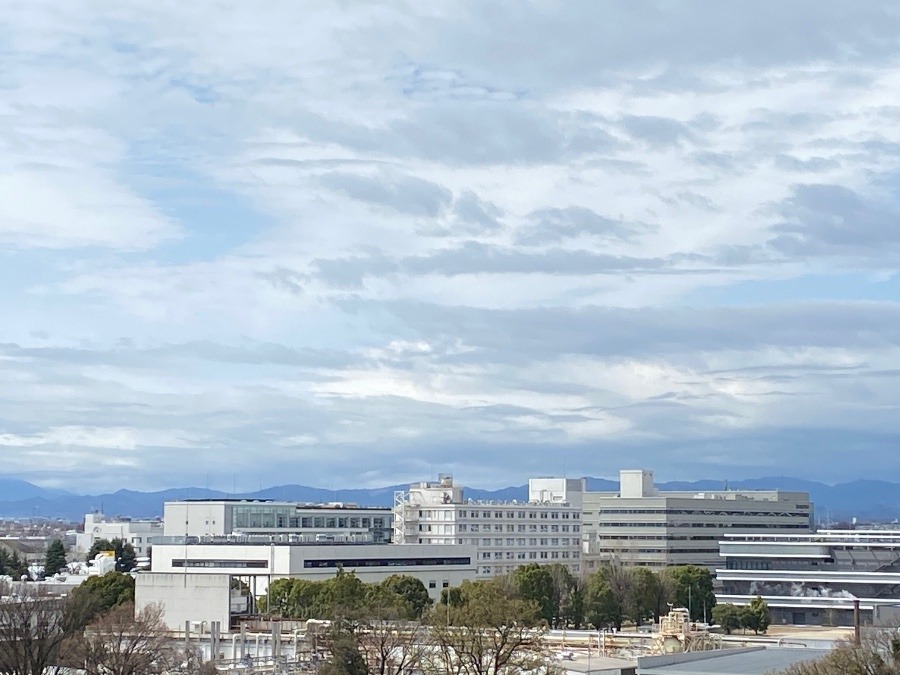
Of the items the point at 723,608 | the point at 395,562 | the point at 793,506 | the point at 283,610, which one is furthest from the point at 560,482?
the point at 283,610

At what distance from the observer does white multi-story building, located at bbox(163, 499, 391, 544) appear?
147 meters

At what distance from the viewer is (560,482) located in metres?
179

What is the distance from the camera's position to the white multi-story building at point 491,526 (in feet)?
500

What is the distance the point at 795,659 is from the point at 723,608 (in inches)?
2369

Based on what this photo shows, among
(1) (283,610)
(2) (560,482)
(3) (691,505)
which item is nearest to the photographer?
(1) (283,610)

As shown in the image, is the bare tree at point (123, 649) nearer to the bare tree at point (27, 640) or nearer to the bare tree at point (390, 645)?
the bare tree at point (27, 640)

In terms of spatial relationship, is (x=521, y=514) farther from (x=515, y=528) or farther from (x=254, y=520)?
(x=254, y=520)

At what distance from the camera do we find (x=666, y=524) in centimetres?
16462

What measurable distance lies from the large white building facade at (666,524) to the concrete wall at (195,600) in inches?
3623

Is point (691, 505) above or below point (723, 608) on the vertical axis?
above

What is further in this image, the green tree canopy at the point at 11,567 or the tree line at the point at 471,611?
the green tree canopy at the point at 11,567

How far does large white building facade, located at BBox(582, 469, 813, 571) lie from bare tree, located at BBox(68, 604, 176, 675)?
10924 cm

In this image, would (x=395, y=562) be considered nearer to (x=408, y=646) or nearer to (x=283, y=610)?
(x=283, y=610)

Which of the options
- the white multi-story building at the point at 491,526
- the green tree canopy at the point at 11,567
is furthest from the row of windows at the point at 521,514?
the green tree canopy at the point at 11,567
